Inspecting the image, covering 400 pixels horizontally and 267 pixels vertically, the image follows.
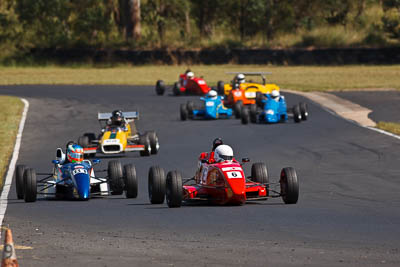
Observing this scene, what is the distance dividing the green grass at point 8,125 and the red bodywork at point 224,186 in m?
5.16

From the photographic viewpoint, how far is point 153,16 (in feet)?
242

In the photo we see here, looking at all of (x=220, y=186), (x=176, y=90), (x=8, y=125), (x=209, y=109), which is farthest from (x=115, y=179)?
(x=176, y=90)

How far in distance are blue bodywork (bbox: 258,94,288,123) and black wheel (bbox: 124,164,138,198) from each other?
14.9 m

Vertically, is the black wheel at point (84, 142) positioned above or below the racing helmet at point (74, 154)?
below

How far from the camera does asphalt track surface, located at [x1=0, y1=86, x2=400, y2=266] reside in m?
10.4

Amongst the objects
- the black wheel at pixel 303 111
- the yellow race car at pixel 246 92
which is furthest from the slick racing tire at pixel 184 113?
the black wheel at pixel 303 111

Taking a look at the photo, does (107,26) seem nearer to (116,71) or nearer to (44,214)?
(116,71)

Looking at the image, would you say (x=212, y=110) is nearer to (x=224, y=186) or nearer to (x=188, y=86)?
(x=188, y=86)

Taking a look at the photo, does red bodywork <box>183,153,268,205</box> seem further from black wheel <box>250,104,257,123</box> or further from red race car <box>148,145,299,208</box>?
black wheel <box>250,104,257,123</box>

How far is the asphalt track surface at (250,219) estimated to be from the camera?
10375 mm

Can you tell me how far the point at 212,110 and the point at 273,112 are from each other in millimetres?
2716

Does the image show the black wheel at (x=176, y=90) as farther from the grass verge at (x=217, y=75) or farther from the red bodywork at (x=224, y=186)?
the red bodywork at (x=224, y=186)

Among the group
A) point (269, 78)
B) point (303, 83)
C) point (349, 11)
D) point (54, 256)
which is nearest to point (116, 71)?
point (269, 78)

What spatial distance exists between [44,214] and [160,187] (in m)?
1.82
